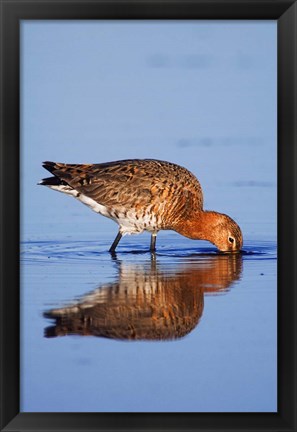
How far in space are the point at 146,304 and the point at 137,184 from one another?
11.0 ft

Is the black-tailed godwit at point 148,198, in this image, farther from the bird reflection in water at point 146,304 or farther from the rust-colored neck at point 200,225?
the bird reflection in water at point 146,304

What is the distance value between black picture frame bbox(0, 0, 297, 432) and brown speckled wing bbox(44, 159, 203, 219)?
4.28 metres

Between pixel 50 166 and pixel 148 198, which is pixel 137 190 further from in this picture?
pixel 50 166

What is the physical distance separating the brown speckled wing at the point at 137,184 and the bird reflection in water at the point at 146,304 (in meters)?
1.34

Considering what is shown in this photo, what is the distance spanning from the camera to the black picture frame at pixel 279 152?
693 cm

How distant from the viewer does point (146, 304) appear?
328 inches

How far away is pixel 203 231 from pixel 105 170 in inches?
56.3

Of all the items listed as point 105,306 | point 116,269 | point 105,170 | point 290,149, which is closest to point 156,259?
point 116,269

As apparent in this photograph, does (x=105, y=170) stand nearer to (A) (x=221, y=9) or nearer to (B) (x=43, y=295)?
(B) (x=43, y=295)

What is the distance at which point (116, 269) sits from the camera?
392 inches

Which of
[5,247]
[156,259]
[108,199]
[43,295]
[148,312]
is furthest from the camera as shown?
[108,199]

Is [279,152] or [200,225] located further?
[200,225]

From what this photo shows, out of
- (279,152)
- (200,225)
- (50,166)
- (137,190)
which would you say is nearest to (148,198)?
(137,190)

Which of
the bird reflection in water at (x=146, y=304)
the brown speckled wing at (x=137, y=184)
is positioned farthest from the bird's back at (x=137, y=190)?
the bird reflection in water at (x=146, y=304)
